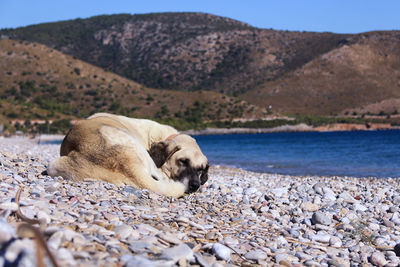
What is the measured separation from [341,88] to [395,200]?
78.0 meters

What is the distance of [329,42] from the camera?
3794 inches

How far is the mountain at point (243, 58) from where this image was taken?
80375 mm

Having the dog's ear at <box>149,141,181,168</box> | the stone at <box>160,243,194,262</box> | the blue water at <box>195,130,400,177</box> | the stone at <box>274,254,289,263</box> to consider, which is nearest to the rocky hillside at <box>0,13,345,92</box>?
the blue water at <box>195,130,400,177</box>

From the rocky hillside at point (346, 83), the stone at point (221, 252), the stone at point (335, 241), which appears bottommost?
the stone at point (335, 241)

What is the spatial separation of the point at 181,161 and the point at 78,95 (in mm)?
65045

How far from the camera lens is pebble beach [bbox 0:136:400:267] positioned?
2735 millimetres

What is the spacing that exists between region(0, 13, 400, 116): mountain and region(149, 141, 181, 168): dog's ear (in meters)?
74.9

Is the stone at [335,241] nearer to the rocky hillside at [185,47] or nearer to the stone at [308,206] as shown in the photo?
the stone at [308,206]

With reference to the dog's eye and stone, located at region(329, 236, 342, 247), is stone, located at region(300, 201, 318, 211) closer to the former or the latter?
stone, located at region(329, 236, 342, 247)

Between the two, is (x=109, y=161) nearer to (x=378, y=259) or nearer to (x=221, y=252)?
(x=221, y=252)

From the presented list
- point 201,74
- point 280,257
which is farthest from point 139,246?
point 201,74

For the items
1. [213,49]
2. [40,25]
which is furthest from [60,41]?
[213,49]

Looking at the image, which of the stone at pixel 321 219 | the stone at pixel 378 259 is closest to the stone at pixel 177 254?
the stone at pixel 378 259

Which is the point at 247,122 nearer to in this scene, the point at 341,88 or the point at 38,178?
the point at 341,88
